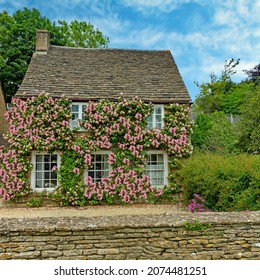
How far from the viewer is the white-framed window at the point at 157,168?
1379 cm

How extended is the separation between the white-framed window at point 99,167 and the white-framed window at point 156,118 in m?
2.64

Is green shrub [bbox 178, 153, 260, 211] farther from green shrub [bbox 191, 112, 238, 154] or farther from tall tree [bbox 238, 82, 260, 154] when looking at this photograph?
green shrub [bbox 191, 112, 238, 154]

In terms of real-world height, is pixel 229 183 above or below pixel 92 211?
above

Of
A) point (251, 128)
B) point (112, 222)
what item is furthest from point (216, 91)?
point (112, 222)

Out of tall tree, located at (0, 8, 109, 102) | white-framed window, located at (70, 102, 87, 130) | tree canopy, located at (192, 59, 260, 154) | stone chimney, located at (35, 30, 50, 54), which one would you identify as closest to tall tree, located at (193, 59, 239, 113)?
tree canopy, located at (192, 59, 260, 154)

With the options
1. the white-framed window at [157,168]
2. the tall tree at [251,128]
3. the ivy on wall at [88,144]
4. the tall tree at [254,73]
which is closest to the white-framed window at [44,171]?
the ivy on wall at [88,144]

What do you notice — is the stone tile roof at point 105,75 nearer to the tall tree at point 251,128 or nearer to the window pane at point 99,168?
the window pane at point 99,168

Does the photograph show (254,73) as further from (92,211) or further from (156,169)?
(92,211)

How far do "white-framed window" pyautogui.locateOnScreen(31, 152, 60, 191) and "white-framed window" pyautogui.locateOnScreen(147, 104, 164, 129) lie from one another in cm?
497

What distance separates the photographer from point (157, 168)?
13.8 meters

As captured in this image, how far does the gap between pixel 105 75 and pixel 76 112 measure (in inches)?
133

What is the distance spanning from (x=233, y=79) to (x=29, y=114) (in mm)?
37000

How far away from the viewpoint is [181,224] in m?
4.45

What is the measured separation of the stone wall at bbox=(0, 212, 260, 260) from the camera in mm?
4309
